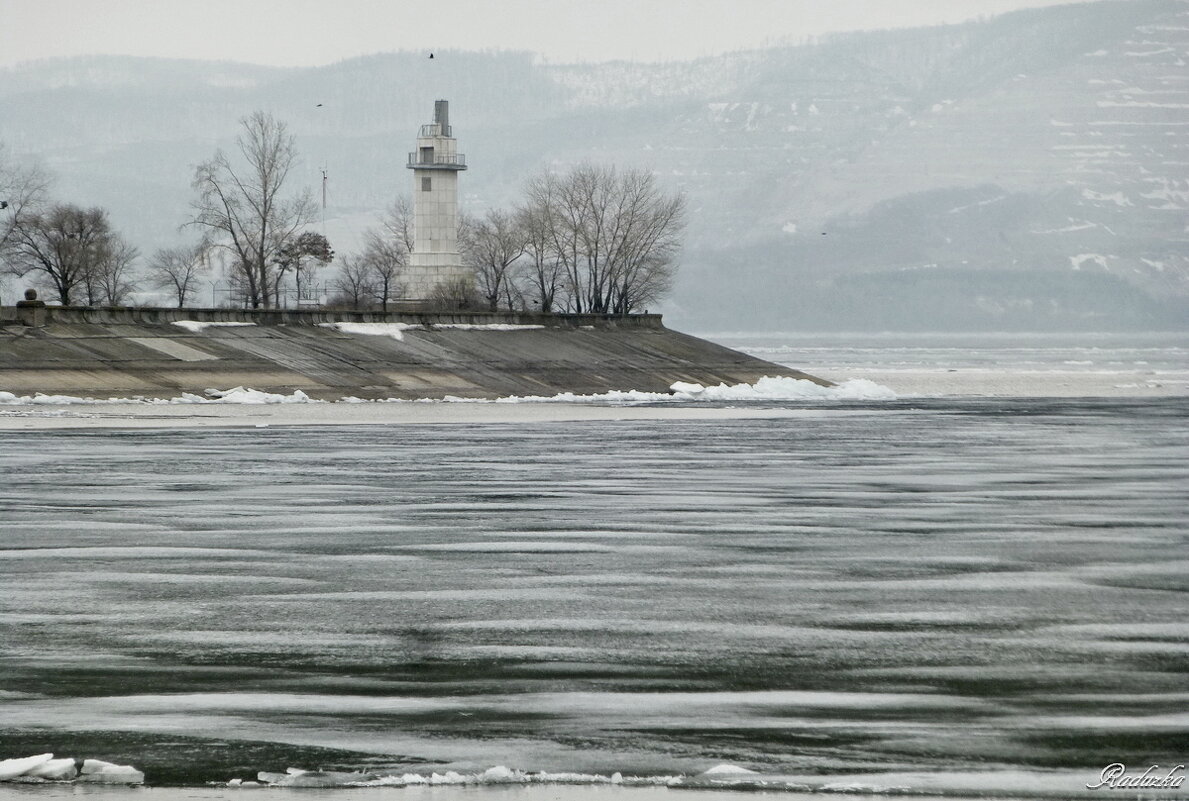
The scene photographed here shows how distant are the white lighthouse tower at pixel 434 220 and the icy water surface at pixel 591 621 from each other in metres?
90.9

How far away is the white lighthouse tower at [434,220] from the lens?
119 m

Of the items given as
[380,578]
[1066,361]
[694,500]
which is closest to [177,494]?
[694,500]

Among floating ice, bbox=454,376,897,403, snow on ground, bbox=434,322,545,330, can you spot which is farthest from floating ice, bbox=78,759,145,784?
snow on ground, bbox=434,322,545,330

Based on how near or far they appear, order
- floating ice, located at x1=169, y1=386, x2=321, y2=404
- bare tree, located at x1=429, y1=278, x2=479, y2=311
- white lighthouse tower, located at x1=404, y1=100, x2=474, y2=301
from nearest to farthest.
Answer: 1. floating ice, located at x1=169, y1=386, x2=321, y2=404
2. bare tree, located at x1=429, y1=278, x2=479, y2=311
3. white lighthouse tower, located at x1=404, y1=100, x2=474, y2=301

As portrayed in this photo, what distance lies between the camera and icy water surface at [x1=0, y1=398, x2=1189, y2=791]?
9.37 meters

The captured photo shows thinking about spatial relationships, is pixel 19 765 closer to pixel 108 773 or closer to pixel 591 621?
pixel 108 773

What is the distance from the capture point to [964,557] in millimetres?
17625

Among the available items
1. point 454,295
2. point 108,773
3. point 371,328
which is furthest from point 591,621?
point 454,295

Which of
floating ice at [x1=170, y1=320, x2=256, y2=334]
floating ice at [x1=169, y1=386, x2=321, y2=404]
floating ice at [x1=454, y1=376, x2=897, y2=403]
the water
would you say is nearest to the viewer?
the water

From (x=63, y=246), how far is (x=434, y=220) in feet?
88.7

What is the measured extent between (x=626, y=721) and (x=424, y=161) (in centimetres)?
11358

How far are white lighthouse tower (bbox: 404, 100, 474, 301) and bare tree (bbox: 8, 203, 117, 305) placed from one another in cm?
2362

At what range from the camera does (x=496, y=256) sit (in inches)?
5153

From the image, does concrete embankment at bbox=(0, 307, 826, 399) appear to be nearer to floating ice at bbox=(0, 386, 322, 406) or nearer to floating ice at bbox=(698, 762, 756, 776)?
floating ice at bbox=(0, 386, 322, 406)
